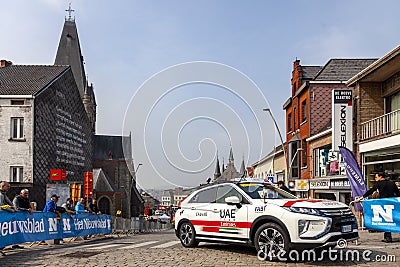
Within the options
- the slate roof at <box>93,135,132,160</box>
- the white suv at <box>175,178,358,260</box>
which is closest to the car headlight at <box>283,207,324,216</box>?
the white suv at <box>175,178,358,260</box>

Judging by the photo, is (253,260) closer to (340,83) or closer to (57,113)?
(340,83)

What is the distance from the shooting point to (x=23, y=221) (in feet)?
43.6

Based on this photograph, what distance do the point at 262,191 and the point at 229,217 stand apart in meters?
0.91

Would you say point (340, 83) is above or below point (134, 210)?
above

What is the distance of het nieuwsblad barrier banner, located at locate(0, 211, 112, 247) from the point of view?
12.3 meters

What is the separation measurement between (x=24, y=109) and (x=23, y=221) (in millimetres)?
29336

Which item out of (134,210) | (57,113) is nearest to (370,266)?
(57,113)

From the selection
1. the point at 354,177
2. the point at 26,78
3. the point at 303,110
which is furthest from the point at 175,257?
the point at 26,78

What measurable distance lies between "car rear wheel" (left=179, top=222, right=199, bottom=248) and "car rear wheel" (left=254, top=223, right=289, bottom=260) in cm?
225

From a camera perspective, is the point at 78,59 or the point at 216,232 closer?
the point at 216,232

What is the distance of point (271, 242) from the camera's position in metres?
9.88

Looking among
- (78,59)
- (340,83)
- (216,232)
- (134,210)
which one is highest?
(78,59)

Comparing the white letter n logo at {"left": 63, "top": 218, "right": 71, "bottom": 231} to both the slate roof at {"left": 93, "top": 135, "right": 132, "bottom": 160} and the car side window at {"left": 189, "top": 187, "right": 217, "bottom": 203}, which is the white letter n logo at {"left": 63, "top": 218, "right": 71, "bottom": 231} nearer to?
the car side window at {"left": 189, "top": 187, "right": 217, "bottom": 203}

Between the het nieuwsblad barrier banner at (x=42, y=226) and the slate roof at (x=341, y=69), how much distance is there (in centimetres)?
2142
